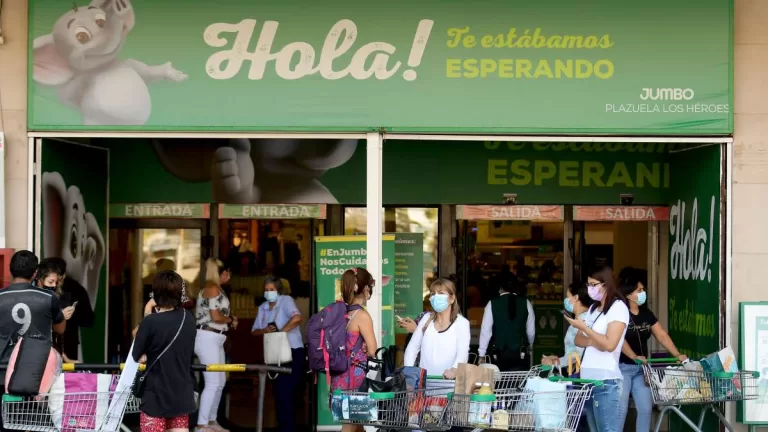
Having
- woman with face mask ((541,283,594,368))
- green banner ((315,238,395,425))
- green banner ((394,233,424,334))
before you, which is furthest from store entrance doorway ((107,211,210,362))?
woman with face mask ((541,283,594,368))

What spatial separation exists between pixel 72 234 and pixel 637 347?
563 centimetres

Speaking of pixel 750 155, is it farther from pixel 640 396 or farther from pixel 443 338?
pixel 443 338

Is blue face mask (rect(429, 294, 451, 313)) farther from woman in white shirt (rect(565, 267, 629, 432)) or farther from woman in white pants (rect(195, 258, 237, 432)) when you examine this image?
woman in white pants (rect(195, 258, 237, 432))

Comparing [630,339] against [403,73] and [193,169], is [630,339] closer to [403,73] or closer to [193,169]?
[403,73]

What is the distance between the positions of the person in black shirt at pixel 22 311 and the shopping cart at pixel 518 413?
3.02m

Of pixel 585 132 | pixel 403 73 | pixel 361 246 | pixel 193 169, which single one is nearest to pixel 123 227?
pixel 193 169

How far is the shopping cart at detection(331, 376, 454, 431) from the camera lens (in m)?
7.13

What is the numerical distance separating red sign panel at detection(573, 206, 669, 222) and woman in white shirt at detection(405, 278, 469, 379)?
471cm

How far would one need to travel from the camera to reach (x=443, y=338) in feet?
26.4

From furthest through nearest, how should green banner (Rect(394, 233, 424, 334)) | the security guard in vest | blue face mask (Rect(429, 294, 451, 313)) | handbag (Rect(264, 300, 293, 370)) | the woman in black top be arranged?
the security guard in vest, green banner (Rect(394, 233, 424, 334)), handbag (Rect(264, 300, 293, 370)), blue face mask (Rect(429, 294, 451, 313)), the woman in black top

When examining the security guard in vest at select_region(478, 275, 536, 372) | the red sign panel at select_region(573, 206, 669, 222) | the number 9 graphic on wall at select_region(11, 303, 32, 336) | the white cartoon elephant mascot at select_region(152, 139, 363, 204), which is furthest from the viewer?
the red sign panel at select_region(573, 206, 669, 222)

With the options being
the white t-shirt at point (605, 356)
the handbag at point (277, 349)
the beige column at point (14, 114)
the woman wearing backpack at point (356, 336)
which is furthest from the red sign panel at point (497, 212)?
the beige column at point (14, 114)

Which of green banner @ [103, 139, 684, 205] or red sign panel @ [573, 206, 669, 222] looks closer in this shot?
green banner @ [103, 139, 684, 205]

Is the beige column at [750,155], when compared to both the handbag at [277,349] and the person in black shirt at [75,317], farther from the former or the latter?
the person in black shirt at [75,317]
